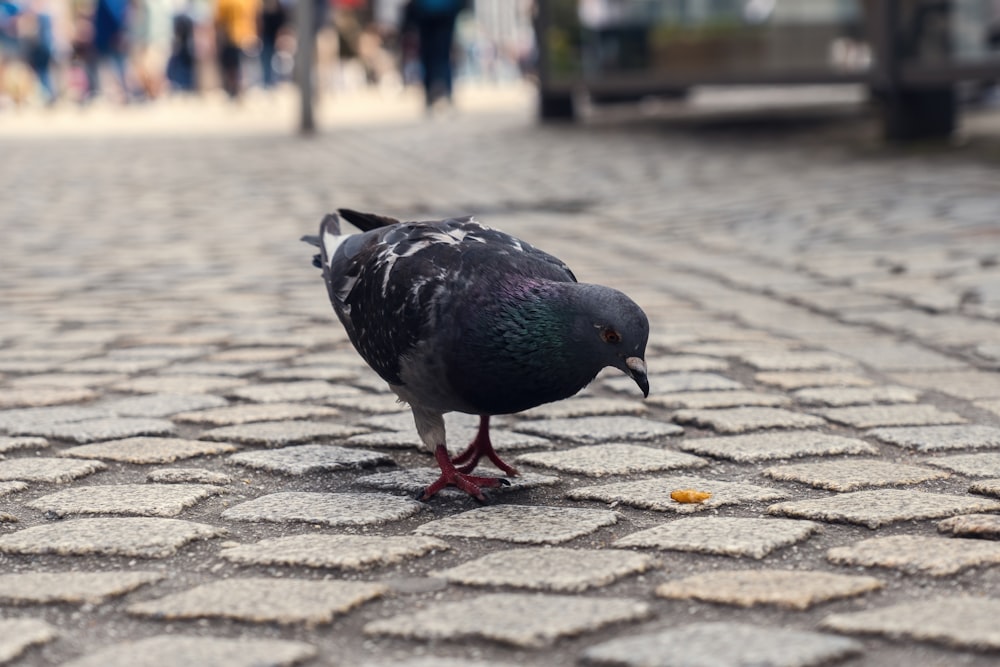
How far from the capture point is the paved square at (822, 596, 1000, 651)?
2.28 metres

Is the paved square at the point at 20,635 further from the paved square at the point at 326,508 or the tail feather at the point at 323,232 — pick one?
the tail feather at the point at 323,232

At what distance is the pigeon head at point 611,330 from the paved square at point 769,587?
506 millimetres

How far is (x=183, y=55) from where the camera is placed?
27891 mm

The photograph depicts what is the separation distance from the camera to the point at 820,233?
7.73 metres

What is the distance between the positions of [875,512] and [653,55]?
11659mm

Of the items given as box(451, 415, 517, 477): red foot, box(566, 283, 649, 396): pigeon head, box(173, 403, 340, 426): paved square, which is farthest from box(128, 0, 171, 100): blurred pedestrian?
box(566, 283, 649, 396): pigeon head

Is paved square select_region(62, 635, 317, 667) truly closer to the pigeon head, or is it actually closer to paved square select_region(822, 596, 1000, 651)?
paved square select_region(822, 596, 1000, 651)

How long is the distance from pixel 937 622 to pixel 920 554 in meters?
0.41

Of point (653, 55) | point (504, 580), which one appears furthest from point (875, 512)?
point (653, 55)

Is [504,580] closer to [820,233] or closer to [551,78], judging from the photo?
[820,233]

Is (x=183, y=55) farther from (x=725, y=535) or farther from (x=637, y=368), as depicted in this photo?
(x=725, y=535)

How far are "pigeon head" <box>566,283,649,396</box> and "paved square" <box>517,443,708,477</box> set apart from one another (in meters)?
0.53

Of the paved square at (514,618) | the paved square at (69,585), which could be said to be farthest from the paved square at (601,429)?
the paved square at (69,585)

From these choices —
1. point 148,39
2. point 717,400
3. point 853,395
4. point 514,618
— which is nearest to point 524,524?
point 514,618
